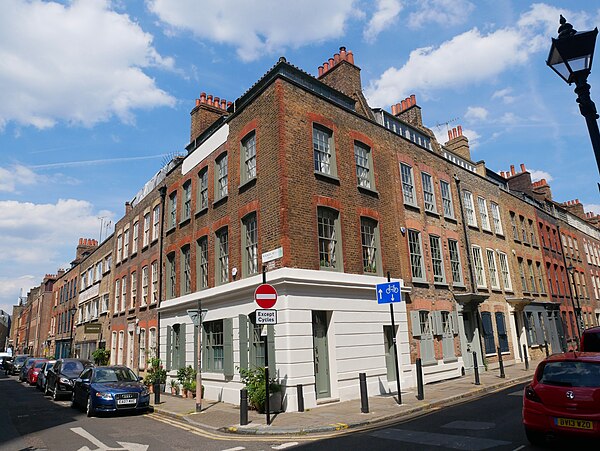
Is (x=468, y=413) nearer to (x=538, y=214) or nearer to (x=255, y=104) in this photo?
(x=255, y=104)

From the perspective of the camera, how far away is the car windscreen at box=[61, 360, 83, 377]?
62.9 feet

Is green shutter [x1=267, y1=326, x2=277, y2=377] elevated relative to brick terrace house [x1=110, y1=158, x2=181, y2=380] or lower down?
lower down

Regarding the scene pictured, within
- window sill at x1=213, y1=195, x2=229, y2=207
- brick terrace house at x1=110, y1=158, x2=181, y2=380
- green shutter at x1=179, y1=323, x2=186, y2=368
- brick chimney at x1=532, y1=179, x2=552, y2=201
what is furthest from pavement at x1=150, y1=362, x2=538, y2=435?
brick chimney at x1=532, y1=179, x2=552, y2=201

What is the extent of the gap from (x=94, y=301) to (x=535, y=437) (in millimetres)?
34689

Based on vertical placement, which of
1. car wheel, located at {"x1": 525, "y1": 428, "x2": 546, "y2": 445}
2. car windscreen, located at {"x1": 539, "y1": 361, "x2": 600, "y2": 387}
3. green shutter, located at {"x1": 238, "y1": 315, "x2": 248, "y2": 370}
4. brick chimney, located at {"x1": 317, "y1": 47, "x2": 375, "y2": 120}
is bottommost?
car wheel, located at {"x1": 525, "y1": 428, "x2": 546, "y2": 445}

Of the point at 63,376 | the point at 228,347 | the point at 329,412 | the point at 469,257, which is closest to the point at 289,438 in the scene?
the point at 329,412

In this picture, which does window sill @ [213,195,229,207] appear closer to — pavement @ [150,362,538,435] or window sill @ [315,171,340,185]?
window sill @ [315,171,340,185]

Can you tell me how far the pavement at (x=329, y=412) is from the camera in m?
9.66

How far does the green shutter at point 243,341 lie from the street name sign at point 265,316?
361 centimetres

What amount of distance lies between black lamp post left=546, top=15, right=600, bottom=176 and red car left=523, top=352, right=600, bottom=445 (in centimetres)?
368

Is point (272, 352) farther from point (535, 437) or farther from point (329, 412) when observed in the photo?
point (535, 437)

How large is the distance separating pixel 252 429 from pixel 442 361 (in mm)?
10915

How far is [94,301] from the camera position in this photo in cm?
3453

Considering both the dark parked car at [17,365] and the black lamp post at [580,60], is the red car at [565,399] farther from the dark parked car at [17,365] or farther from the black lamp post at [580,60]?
the dark parked car at [17,365]
